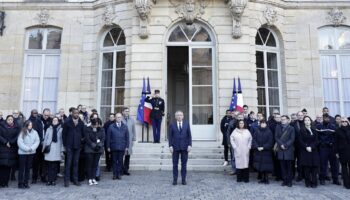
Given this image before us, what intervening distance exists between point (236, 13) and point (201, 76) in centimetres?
248

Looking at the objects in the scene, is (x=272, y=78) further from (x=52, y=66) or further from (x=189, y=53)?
(x=52, y=66)

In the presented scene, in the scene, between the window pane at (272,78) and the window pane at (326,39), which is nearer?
the window pane at (272,78)

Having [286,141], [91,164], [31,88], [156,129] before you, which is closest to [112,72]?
[156,129]

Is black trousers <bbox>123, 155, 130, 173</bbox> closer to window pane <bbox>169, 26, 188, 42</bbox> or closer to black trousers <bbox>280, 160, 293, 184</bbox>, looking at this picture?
black trousers <bbox>280, 160, 293, 184</bbox>

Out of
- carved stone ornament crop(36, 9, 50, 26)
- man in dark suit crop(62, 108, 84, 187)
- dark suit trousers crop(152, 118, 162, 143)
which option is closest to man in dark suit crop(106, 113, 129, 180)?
man in dark suit crop(62, 108, 84, 187)

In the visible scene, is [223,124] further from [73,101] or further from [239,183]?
[73,101]

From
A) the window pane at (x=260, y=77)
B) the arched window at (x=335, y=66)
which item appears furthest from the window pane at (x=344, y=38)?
the window pane at (x=260, y=77)

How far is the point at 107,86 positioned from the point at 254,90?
5.54 metres

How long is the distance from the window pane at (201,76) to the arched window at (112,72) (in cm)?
271

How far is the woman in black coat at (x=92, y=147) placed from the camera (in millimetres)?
7293

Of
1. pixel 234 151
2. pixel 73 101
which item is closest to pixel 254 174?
pixel 234 151

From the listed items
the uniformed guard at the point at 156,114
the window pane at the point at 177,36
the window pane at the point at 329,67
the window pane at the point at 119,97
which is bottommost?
the uniformed guard at the point at 156,114

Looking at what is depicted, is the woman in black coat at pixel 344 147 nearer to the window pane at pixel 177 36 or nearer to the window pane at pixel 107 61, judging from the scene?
the window pane at pixel 177 36

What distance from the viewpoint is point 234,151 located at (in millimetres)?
7727
